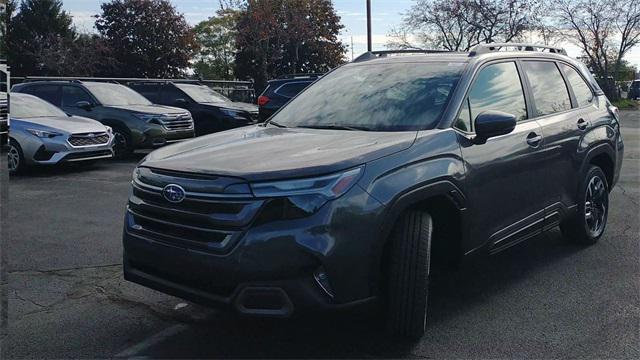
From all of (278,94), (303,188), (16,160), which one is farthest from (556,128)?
(278,94)

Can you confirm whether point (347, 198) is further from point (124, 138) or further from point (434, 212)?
point (124, 138)

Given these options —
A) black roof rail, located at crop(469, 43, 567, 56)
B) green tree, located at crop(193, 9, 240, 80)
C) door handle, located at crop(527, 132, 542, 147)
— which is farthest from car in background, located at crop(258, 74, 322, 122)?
green tree, located at crop(193, 9, 240, 80)

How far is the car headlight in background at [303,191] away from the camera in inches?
126

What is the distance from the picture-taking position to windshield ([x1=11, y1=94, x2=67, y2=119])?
10.9 metres

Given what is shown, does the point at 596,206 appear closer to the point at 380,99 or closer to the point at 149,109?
the point at 380,99

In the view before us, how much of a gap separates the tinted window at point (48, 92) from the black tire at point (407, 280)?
11.6 m

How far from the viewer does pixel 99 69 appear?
144ft

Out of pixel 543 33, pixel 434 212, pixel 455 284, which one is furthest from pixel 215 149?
pixel 543 33

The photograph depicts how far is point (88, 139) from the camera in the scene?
11016 mm

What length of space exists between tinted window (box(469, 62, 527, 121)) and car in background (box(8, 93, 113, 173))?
26.2ft

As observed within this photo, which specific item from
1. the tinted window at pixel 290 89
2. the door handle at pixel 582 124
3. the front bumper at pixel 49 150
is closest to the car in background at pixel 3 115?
the door handle at pixel 582 124

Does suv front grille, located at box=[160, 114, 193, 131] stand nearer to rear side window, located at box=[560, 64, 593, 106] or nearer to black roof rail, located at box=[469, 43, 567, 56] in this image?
black roof rail, located at box=[469, 43, 567, 56]

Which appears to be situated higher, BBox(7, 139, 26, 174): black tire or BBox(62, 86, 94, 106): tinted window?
BBox(62, 86, 94, 106): tinted window

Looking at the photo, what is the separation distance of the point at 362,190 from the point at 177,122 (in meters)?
10.4
